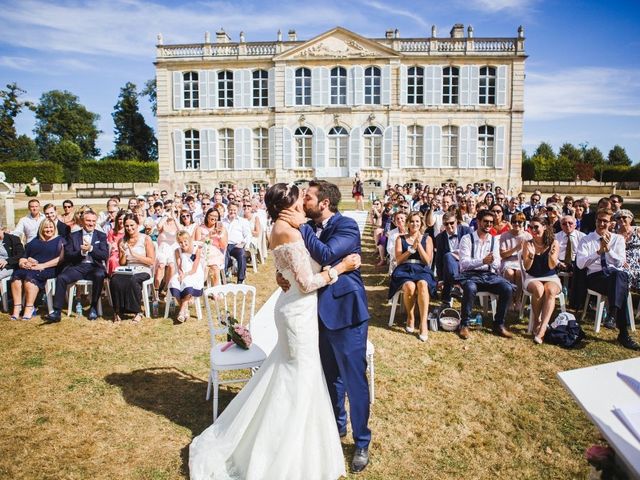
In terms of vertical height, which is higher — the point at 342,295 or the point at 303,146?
the point at 303,146

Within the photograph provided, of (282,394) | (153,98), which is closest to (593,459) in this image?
(282,394)

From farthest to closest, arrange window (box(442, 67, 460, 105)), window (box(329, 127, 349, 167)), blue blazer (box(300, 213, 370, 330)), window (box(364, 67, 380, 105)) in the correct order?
window (box(329, 127, 349, 167)), window (box(364, 67, 380, 105)), window (box(442, 67, 460, 105)), blue blazer (box(300, 213, 370, 330))

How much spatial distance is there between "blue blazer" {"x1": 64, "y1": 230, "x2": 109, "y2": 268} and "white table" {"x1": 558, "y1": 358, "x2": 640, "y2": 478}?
584 centimetres

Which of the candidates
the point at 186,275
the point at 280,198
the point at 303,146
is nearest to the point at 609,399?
the point at 280,198

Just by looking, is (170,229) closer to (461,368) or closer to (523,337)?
(461,368)

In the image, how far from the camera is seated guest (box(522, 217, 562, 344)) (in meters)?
5.16

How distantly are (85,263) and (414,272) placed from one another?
4.42 m

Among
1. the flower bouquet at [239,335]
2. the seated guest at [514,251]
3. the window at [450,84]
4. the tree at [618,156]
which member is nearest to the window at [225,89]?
the window at [450,84]

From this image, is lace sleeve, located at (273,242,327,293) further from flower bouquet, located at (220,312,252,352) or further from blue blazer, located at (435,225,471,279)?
blue blazer, located at (435,225,471,279)

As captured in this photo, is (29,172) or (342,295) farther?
(29,172)

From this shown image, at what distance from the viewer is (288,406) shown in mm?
2723

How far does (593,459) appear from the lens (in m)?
1.70

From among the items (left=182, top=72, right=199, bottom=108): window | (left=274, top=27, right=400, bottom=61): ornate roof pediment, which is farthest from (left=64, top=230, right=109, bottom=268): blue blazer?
(left=182, top=72, right=199, bottom=108): window

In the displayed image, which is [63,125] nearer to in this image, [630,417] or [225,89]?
[225,89]
